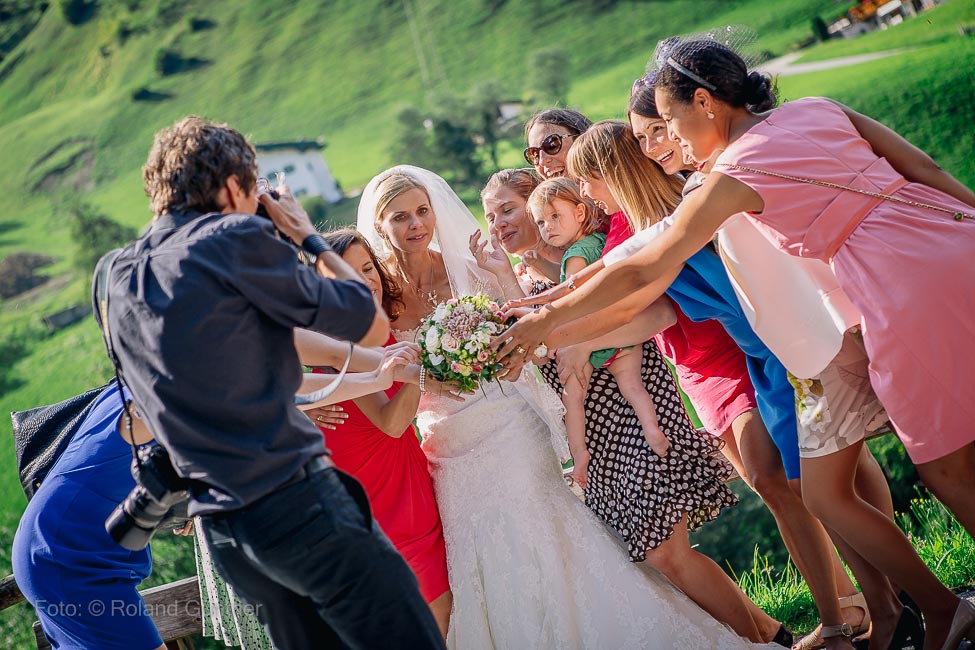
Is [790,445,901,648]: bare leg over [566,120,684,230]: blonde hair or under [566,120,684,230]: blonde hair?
under

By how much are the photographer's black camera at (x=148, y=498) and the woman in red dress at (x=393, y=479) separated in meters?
1.35

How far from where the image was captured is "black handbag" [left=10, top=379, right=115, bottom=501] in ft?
12.1

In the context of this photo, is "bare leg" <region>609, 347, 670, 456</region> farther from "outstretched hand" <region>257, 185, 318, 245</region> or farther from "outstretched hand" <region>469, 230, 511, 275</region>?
"outstretched hand" <region>257, 185, 318, 245</region>

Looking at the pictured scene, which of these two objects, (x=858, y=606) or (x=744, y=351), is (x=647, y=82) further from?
(x=858, y=606)

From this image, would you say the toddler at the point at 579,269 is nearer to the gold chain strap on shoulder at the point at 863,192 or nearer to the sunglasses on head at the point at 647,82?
the sunglasses on head at the point at 647,82

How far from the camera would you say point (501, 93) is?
67.6 ft

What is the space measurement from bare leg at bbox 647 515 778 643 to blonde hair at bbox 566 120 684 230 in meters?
1.43

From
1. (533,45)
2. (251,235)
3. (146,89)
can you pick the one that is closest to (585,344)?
(251,235)

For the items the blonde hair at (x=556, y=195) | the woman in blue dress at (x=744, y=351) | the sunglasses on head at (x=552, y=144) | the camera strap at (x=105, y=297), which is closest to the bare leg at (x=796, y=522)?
the woman in blue dress at (x=744, y=351)

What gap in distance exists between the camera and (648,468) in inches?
157

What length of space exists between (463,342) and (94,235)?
1787 cm

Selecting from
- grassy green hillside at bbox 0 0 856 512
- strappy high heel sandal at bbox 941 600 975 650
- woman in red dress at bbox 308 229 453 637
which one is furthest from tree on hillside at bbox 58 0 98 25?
strappy high heel sandal at bbox 941 600 975 650

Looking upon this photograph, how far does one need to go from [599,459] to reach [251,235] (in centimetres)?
224

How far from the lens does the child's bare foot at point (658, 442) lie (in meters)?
4.00
